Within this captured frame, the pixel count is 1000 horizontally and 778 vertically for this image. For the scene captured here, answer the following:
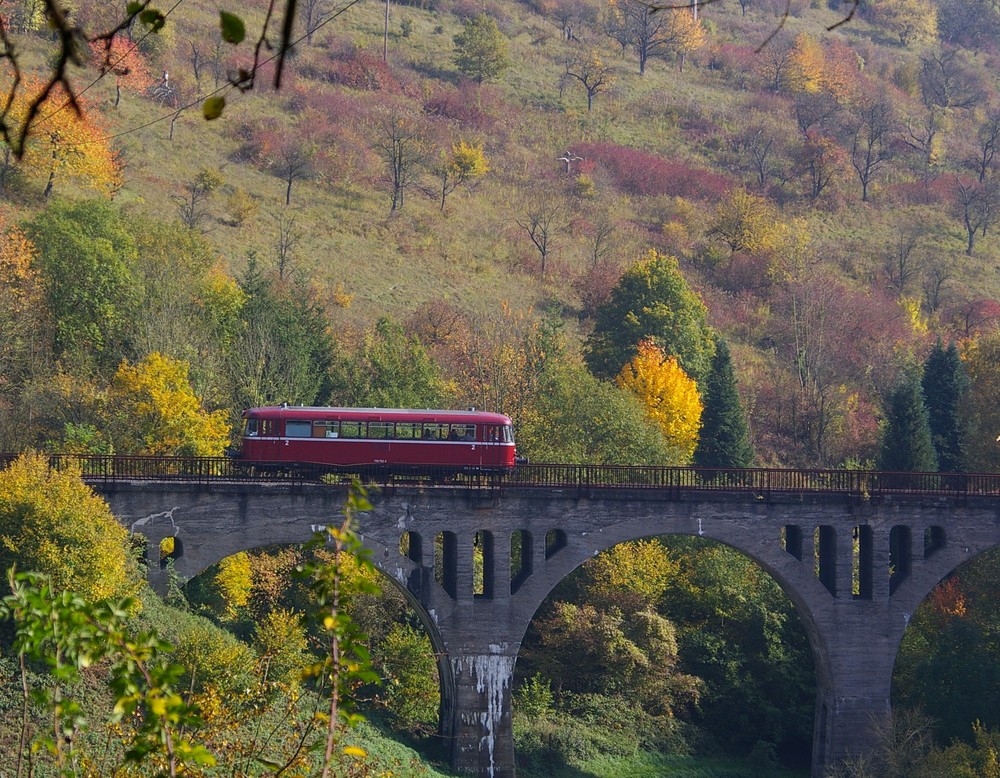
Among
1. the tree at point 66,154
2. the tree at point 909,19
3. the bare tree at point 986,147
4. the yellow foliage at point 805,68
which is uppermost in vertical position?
the tree at point 909,19

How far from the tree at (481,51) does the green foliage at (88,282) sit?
205 feet

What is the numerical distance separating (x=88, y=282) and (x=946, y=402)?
35907 millimetres

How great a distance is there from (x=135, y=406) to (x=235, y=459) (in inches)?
284

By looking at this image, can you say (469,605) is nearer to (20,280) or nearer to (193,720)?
(20,280)

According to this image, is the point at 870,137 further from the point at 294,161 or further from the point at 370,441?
the point at 370,441

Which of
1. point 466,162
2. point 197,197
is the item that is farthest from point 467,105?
point 197,197

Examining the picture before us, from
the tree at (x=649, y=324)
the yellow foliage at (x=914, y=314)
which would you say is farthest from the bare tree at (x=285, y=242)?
the yellow foliage at (x=914, y=314)

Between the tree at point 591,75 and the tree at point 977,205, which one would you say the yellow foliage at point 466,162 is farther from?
the tree at point 977,205

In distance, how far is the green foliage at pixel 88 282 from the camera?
55938 mm

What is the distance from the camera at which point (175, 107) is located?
312 ft

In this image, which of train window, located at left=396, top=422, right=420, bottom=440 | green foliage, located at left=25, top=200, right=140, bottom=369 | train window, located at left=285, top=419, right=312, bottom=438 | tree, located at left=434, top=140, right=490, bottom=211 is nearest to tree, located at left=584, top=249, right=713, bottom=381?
green foliage, located at left=25, top=200, right=140, bottom=369

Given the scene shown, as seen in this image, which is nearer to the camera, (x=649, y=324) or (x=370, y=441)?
(x=370, y=441)

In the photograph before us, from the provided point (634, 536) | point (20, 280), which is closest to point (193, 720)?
point (634, 536)

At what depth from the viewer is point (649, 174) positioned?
111 metres
